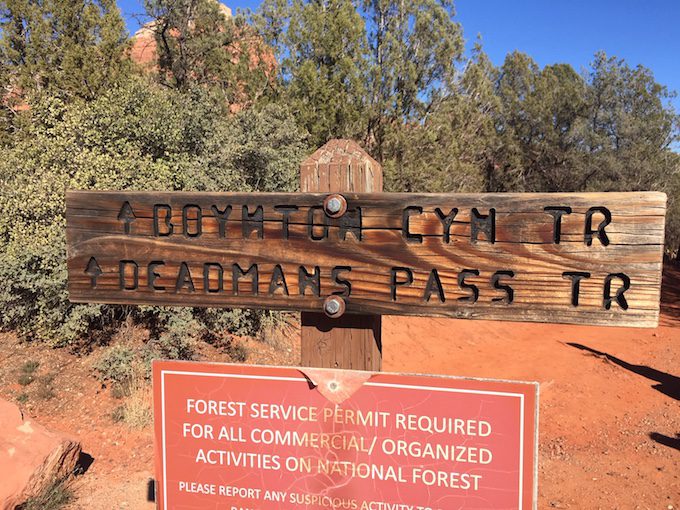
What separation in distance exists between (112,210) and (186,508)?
1.11m

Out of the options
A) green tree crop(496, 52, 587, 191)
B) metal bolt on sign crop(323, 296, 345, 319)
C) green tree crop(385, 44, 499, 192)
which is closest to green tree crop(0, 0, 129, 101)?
green tree crop(385, 44, 499, 192)

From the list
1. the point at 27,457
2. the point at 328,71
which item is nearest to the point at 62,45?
the point at 328,71

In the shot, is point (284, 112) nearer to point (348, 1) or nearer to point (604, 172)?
point (348, 1)

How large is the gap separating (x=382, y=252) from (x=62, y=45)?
16026 millimetres

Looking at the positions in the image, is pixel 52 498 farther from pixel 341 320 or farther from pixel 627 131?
pixel 627 131

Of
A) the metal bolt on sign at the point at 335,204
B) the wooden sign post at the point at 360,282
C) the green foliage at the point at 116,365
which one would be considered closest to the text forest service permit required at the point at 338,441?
the wooden sign post at the point at 360,282

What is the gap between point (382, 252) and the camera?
168 centimetres

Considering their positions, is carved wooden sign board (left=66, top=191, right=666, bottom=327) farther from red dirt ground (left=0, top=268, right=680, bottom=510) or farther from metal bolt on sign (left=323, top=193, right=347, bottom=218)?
red dirt ground (left=0, top=268, right=680, bottom=510)

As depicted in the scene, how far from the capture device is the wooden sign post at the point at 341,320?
5.67 feet

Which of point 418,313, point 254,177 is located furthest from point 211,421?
point 254,177

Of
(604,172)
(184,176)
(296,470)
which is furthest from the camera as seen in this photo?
(604,172)

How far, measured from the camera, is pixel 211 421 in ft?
5.81

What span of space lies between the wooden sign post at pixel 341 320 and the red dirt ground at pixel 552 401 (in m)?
3.09

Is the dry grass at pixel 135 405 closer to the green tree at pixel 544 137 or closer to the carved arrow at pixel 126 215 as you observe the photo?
the carved arrow at pixel 126 215
